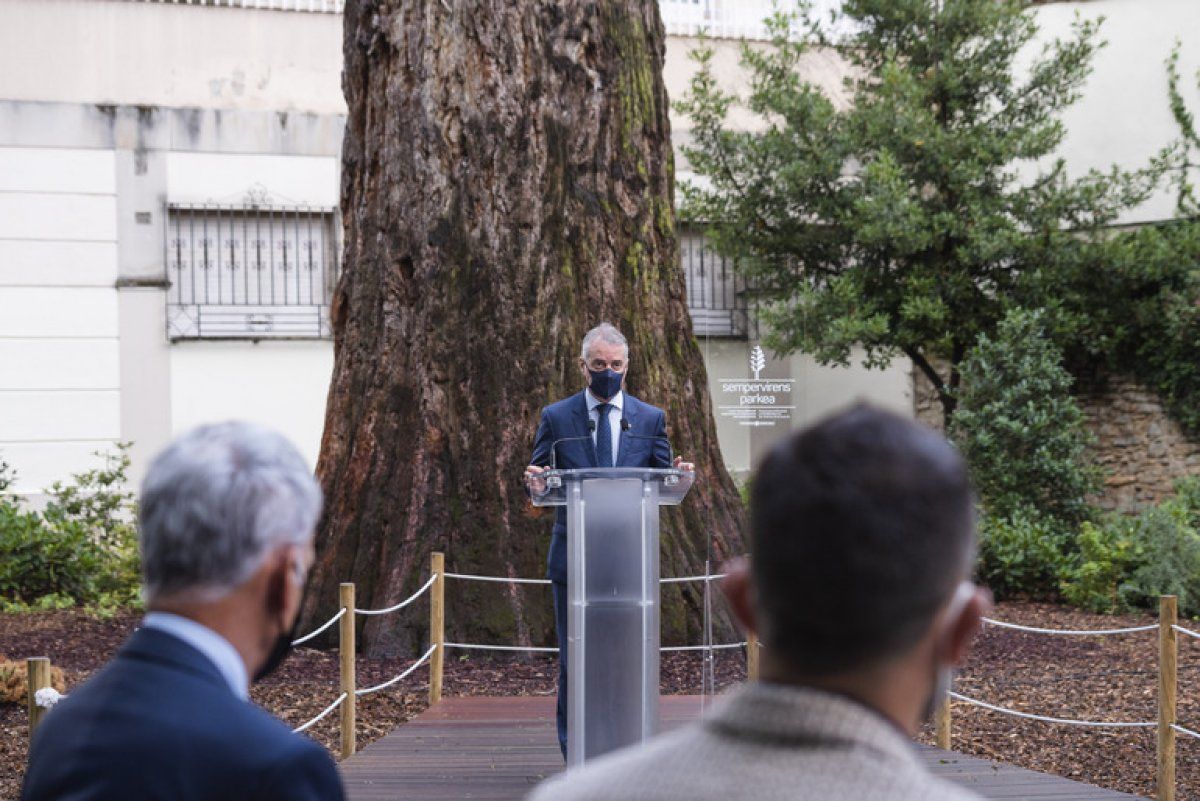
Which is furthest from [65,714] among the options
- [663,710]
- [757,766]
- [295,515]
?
[663,710]

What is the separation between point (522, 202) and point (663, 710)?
132 inches

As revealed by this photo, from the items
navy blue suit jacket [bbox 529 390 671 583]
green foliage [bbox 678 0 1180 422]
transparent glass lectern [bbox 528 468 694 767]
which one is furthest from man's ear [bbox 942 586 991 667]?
green foliage [bbox 678 0 1180 422]

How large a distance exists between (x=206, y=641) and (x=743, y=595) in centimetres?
66

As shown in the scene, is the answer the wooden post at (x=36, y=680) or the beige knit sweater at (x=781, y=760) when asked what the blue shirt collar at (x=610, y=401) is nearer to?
the wooden post at (x=36, y=680)

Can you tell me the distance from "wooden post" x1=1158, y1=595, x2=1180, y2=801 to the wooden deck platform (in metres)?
0.18

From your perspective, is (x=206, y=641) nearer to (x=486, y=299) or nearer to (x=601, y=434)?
(x=601, y=434)

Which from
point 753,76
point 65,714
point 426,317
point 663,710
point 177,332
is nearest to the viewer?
point 65,714

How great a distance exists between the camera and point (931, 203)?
600 inches

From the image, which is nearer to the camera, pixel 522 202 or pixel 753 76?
pixel 522 202

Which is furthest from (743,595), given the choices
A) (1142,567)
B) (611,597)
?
(1142,567)

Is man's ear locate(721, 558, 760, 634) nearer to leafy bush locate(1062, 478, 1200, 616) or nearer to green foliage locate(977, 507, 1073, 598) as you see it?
leafy bush locate(1062, 478, 1200, 616)

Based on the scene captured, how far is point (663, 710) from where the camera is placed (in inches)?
316

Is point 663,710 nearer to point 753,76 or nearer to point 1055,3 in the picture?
point 753,76

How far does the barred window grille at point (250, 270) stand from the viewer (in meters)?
14.9
